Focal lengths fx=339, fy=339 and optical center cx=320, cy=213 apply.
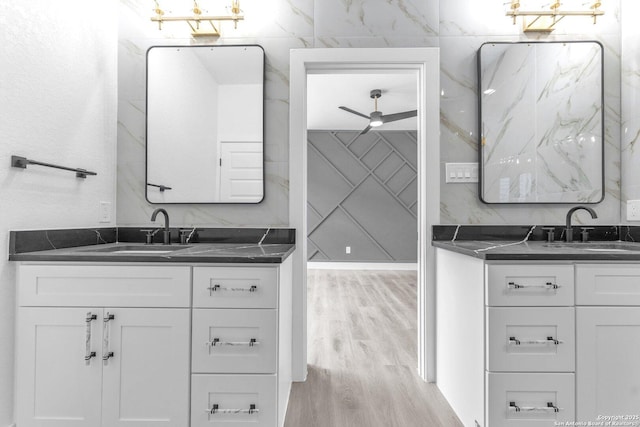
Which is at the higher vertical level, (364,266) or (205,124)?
(205,124)

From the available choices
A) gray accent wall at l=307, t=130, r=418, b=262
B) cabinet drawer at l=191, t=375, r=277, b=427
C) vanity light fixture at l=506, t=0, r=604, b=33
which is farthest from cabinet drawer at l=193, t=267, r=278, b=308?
gray accent wall at l=307, t=130, r=418, b=262

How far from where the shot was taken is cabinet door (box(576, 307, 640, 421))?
4.23 feet

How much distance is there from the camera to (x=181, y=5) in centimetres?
198

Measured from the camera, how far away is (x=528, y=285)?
1.30 meters

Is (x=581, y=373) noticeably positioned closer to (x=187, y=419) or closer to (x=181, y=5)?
(x=187, y=419)

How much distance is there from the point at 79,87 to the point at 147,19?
2.04 ft

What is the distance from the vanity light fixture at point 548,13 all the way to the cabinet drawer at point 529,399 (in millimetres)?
1796

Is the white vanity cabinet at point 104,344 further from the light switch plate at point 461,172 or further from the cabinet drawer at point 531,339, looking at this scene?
the light switch plate at point 461,172

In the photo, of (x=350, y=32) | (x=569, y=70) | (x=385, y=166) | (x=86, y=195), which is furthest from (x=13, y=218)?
(x=385, y=166)

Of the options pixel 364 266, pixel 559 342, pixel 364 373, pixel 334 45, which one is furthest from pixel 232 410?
pixel 364 266

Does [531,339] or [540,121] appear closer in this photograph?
[531,339]

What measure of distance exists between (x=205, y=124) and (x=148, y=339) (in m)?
1.21

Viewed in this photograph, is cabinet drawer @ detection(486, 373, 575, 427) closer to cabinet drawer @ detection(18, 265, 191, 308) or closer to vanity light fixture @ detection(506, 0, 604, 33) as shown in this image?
cabinet drawer @ detection(18, 265, 191, 308)

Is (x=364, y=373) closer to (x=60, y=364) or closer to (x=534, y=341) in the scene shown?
(x=534, y=341)
